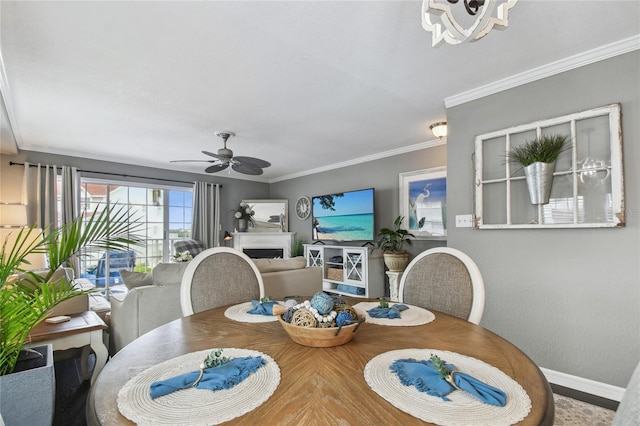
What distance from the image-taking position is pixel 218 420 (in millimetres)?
615

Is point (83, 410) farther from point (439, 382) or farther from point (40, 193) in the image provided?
point (40, 193)

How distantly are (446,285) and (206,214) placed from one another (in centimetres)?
525

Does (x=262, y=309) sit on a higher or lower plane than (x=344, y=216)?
lower

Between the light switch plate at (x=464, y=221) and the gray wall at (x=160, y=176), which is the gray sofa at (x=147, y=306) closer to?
the light switch plate at (x=464, y=221)

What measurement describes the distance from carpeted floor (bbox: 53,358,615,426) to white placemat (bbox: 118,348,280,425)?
1.61 meters

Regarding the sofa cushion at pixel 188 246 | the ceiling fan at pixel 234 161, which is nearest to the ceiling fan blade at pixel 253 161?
the ceiling fan at pixel 234 161

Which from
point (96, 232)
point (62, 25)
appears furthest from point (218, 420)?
point (62, 25)

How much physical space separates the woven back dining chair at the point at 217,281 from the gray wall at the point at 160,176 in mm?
4388

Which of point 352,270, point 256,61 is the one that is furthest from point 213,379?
point 352,270

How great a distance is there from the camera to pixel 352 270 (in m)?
4.80

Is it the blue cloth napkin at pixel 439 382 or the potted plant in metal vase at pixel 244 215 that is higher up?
the potted plant in metal vase at pixel 244 215

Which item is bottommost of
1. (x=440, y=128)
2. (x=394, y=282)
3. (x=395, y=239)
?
(x=394, y=282)

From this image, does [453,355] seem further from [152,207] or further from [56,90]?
[152,207]

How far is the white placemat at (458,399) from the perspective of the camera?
0.63m
